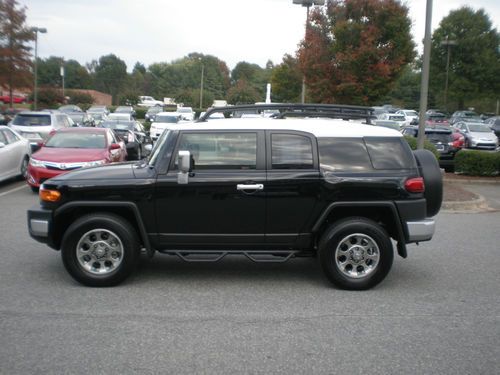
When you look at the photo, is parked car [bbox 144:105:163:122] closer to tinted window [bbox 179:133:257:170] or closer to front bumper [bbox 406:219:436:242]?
tinted window [bbox 179:133:257:170]

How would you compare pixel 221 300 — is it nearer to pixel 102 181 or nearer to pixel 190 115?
pixel 102 181

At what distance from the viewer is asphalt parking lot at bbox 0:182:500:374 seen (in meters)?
4.37

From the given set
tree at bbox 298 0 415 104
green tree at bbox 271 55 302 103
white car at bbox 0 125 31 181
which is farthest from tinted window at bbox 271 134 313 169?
green tree at bbox 271 55 302 103

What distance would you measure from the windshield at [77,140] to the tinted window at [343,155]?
8.18m

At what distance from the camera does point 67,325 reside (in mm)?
5039

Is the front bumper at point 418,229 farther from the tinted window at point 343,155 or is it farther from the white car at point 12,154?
the white car at point 12,154

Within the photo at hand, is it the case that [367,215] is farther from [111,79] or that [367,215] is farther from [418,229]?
[111,79]

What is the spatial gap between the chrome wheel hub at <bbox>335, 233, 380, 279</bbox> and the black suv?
0.01 m

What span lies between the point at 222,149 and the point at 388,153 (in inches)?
72.0

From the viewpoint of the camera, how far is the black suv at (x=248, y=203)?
615 cm

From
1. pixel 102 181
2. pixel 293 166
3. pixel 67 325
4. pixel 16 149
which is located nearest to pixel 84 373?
pixel 67 325

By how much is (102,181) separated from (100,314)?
1.54 m

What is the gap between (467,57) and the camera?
54031mm

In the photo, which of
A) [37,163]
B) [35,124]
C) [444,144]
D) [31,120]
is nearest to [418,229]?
[37,163]
